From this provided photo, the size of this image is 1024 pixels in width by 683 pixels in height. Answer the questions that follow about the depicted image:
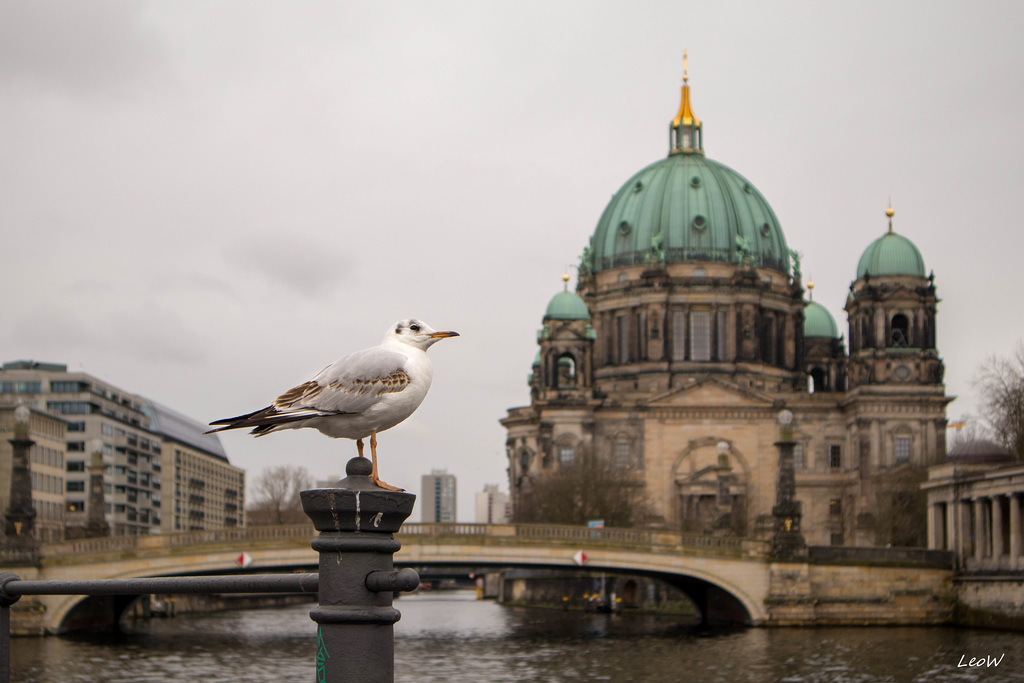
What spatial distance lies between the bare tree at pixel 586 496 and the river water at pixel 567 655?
25.6 meters

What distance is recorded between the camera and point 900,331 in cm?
11094

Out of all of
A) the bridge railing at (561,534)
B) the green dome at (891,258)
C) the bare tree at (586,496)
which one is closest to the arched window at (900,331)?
the green dome at (891,258)

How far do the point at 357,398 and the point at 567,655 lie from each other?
43823 mm

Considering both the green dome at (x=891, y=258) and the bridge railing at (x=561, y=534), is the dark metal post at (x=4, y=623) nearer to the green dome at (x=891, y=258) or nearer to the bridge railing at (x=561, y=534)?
the bridge railing at (x=561, y=534)

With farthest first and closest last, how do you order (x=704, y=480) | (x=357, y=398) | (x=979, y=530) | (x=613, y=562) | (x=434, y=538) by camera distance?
(x=704, y=480) < (x=979, y=530) < (x=613, y=562) < (x=434, y=538) < (x=357, y=398)

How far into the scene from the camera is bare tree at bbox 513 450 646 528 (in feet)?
313

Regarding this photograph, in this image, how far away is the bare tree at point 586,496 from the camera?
95.4 m

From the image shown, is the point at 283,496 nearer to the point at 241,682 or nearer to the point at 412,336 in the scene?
the point at 241,682

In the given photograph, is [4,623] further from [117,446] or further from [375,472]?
[117,446]

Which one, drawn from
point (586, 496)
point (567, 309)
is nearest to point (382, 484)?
point (586, 496)

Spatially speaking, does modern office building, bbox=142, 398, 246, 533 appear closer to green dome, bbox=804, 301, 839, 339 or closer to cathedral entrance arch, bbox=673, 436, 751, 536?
cathedral entrance arch, bbox=673, 436, 751, 536

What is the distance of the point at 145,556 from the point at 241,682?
21.9m

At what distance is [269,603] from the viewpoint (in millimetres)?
117375

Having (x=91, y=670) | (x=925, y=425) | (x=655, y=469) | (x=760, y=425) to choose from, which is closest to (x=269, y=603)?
(x=655, y=469)
